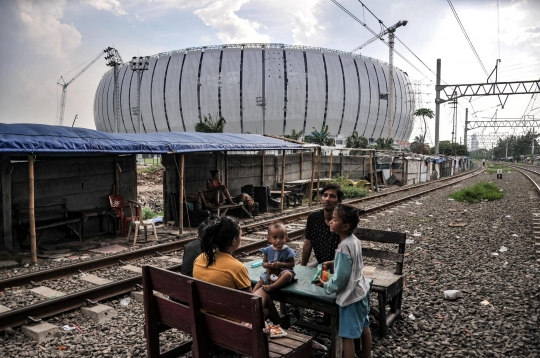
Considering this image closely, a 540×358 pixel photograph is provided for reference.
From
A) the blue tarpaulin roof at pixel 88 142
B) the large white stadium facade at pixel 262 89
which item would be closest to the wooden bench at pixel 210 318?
the blue tarpaulin roof at pixel 88 142

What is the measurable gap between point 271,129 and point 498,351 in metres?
71.1

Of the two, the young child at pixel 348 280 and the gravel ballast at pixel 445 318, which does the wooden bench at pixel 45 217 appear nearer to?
the gravel ballast at pixel 445 318

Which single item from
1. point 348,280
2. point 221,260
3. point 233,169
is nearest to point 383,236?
point 348,280

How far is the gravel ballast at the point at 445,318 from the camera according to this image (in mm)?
4242

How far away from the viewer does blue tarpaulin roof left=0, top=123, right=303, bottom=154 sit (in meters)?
7.73

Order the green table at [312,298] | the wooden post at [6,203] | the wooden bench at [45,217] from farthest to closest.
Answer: the wooden bench at [45,217]
the wooden post at [6,203]
the green table at [312,298]

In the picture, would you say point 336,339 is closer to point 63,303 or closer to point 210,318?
point 210,318

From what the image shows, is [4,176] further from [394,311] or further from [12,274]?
[394,311]

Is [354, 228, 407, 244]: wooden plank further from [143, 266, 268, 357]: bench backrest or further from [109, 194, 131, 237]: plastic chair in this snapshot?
[109, 194, 131, 237]: plastic chair

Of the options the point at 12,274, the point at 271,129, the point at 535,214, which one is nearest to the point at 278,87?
the point at 271,129

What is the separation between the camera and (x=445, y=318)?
496 cm

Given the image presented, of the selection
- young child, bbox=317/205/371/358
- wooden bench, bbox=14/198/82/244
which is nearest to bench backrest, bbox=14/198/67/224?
wooden bench, bbox=14/198/82/244

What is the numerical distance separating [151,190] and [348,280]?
76.5 ft

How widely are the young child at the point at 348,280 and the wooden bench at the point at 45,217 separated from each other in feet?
26.8
